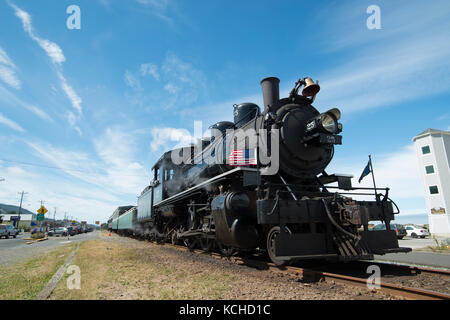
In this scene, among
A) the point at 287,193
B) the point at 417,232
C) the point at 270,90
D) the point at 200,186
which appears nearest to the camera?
the point at 287,193

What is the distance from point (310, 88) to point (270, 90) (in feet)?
3.37

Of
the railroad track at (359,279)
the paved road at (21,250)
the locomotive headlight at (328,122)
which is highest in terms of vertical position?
the locomotive headlight at (328,122)

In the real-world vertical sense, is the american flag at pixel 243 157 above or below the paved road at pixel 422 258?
above

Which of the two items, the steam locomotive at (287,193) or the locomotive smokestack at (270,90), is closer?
the steam locomotive at (287,193)

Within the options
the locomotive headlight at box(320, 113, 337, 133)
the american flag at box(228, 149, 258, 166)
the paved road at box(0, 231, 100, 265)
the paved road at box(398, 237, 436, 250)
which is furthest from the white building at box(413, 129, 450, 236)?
the paved road at box(0, 231, 100, 265)

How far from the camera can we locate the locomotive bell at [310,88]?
661 cm

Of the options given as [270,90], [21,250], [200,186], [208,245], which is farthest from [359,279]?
[21,250]

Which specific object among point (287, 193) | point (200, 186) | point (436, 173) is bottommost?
point (287, 193)

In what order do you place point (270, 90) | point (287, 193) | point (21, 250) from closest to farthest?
1. point (287, 193)
2. point (270, 90)
3. point (21, 250)

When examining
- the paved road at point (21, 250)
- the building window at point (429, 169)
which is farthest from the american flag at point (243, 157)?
the building window at point (429, 169)

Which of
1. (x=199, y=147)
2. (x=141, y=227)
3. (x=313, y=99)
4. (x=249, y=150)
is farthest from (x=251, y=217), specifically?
(x=141, y=227)

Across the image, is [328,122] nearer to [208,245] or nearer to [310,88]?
[310,88]

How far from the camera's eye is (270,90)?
6.69 metres

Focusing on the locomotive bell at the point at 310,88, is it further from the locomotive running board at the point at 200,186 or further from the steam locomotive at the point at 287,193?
the locomotive running board at the point at 200,186
